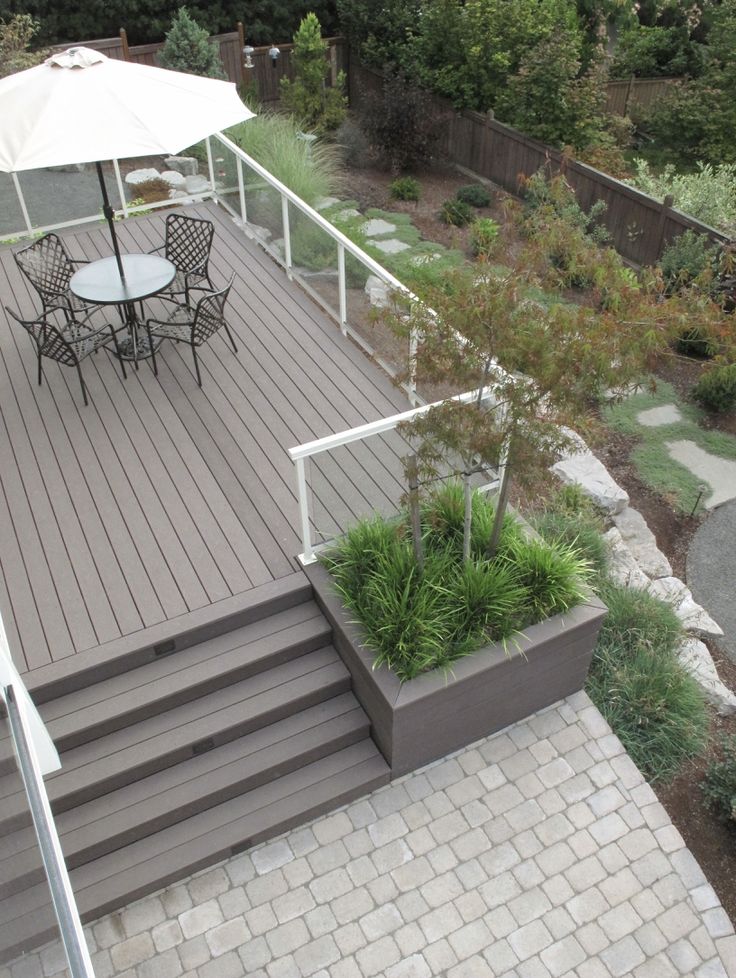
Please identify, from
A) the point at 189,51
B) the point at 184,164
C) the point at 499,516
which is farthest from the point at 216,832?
the point at 189,51

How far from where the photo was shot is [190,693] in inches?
197

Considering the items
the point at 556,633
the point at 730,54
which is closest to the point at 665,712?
the point at 556,633

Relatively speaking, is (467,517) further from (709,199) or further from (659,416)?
(709,199)

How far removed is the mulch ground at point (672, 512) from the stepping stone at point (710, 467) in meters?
0.42

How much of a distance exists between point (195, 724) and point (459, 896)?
183 cm

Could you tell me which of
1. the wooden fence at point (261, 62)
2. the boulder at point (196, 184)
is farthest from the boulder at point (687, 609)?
the wooden fence at point (261, 62)

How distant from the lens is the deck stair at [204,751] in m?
4.63

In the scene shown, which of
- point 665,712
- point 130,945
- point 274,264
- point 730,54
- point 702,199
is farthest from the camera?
point 730,54

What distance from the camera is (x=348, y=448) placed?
508cm

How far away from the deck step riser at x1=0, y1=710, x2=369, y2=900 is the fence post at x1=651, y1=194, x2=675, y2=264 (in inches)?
354

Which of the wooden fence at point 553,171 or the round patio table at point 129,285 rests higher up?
the round patio table at point 129,285

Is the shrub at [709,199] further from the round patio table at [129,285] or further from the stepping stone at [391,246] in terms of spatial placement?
the round patio table at [129,285]

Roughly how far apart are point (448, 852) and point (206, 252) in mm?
5462

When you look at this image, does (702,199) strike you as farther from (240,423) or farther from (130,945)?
(130,945)
